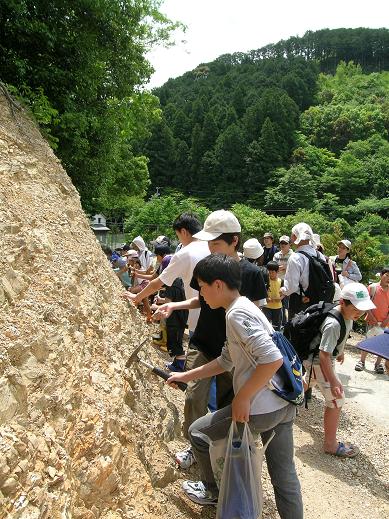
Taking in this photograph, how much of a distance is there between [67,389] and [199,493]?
1193 millimetres

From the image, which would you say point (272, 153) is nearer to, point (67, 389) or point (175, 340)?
point (175, 340)

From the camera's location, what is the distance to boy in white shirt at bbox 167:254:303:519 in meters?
2.40

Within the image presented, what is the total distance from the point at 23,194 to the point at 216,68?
104 m

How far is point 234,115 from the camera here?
219 ft

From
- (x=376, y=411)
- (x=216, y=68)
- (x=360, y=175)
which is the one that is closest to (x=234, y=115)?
(x=360, y=175)

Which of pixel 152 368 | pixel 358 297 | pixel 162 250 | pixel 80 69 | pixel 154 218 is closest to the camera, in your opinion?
pixel 152 368

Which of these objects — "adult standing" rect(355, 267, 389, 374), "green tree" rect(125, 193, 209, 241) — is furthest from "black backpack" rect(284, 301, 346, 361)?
"green tree" rect(125, 193, 209, 241)

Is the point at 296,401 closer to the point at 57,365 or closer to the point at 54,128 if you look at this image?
the point at 57,365

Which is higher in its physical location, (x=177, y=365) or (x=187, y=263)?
(x=187, y=263)

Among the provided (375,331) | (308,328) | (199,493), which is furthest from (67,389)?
(375,331)

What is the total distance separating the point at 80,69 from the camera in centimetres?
760

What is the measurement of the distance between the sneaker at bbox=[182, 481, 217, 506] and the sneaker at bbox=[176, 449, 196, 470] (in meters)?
0.22

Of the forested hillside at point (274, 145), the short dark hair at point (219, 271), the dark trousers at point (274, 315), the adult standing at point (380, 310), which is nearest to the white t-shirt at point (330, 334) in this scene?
the short dark hair at point (219, 271)

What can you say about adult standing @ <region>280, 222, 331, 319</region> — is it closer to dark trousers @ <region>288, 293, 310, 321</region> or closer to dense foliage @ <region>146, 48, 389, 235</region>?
dark trousers @ <region>288, 293, 310, 321</region>
